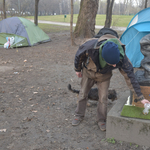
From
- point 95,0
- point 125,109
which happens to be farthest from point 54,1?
point 125,109

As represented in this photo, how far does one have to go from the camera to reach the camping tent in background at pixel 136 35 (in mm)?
7180

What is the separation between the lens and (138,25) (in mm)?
7391

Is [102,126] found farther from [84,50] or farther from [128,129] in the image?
[84,50]

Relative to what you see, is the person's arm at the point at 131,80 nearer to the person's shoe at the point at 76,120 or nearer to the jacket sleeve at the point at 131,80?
the jacket sleeve at the point at 131,80

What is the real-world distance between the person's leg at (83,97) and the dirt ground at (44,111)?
0.45 ft

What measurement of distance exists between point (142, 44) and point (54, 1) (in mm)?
77061

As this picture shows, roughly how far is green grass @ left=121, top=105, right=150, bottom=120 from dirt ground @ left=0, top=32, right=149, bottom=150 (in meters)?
0.49

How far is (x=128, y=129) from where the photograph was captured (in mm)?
3039

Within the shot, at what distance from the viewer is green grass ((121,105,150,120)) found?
300 centimetres

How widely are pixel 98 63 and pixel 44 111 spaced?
1908mm

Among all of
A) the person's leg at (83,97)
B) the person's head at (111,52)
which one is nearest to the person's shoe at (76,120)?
the person's leg at (83,97)

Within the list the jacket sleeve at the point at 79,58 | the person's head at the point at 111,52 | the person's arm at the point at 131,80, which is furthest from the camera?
Answer: the jacket sleeve at the point at 79,58

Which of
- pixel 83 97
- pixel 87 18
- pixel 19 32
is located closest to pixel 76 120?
pixel 83 97

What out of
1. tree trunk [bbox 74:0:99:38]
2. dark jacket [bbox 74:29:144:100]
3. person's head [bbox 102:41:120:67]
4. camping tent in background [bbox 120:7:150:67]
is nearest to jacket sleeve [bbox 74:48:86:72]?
dark jacket [bbox 74:29:144:100]
